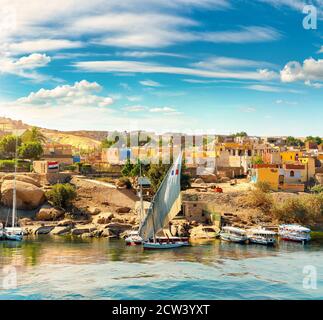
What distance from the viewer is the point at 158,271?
52.2 feet

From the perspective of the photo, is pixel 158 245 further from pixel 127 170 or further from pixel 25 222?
pixel 127 170

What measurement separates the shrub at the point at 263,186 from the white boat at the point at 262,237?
5875mm

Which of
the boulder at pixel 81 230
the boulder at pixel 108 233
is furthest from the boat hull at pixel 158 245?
the boulder at pixel 81 230

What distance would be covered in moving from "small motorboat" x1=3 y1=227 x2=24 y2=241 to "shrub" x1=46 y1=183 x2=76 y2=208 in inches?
187

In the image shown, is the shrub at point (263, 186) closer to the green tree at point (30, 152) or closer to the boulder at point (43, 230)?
the boulder at point (43, 230)

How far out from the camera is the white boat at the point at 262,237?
22219 millimetres

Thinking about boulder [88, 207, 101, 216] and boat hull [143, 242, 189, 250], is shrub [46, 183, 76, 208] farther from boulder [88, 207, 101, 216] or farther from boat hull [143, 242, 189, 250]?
boat hull [143, 242, 189, 250]

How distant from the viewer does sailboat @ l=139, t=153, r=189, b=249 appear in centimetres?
2042

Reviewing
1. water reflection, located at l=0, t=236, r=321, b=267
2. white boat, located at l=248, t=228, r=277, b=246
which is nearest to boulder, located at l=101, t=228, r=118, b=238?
water reflection, located at l=0, t=236, r=321, b=267
